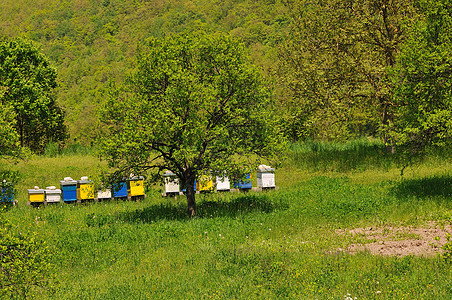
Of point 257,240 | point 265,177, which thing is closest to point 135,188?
point 265,177

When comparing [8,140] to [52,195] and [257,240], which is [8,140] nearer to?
[52,195]

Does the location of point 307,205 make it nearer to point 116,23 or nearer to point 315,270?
point 315,270

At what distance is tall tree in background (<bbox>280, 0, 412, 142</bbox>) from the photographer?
2805cm

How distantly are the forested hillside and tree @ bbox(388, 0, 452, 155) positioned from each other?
65791mm

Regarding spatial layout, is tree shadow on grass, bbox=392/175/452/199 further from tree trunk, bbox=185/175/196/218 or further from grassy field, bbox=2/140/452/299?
tree trunk, bbox=185/175/196/218

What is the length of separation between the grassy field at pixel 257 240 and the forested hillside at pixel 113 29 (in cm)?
6557

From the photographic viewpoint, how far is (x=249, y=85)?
18641mm

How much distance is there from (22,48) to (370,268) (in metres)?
40.7

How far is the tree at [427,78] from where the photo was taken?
761 inches

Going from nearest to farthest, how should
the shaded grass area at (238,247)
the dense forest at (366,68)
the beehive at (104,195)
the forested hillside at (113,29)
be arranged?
1. the shaded grass area at (238,247)
2. the dense forest at (366,68)
3. the beehive at (104,195)
4. the forested hillside at (113,29)

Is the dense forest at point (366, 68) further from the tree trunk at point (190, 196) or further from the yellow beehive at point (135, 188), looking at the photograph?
the tree trunk at point (190, 196)

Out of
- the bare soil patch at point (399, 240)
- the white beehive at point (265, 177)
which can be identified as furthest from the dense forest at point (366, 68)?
the bare soil patch at point (399, 240)

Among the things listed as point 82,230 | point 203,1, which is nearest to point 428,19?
point 82,230

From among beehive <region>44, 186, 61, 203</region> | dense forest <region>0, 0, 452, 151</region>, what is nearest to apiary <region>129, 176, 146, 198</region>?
dense forest <region>0, 0, 452, 151</region>
